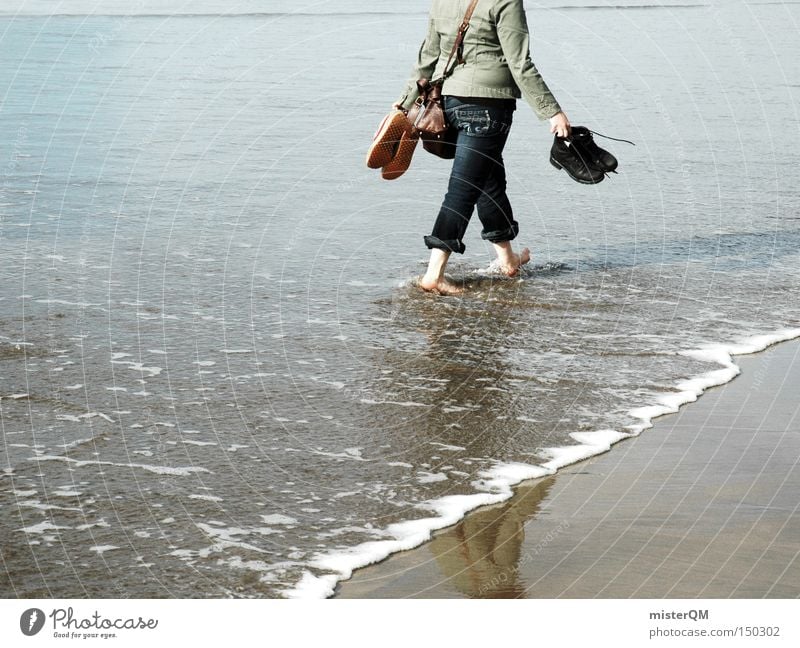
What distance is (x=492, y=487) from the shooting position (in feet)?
14.9

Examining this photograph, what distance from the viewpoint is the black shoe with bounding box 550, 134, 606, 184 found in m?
6.81

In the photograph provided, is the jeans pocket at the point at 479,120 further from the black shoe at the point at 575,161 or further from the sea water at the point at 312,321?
the sea water at the point at 312,321

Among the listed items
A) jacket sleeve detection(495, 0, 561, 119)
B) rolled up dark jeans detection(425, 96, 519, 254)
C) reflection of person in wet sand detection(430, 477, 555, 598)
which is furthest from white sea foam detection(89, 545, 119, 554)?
jacket sleeve detection(495, 0, 561, 119)

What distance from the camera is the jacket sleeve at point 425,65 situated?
22.9ft

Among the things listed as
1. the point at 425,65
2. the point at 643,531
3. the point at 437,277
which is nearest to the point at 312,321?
the point at 437,277

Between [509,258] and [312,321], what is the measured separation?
1522 mm

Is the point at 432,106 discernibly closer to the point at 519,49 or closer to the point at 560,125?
the point at 519,49

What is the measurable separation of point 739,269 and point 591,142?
179cm

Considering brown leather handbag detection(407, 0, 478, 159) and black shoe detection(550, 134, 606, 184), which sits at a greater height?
brown leather handbag detection(407, 0, 478, 159)

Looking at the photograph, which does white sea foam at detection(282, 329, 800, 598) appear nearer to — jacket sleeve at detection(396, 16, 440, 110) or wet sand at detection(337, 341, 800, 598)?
wet sand at detection(337, 341, 800, 598)

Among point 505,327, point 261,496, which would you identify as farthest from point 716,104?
point 261,496

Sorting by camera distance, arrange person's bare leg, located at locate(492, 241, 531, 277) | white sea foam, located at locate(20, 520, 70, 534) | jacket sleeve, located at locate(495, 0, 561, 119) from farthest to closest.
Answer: person's bare leg, located at locate(492, 241, 531, 277) → jacket sleeve, located at locate(495, 0, 561, 119) → white sea foam, located at locate(20, 520, 70, 534)

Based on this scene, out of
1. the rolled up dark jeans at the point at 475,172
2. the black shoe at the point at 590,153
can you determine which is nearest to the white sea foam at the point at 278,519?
the rolled up dark jeans at the point at 475,172

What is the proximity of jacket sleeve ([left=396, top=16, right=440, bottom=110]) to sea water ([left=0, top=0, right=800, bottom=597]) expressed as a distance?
115cm
